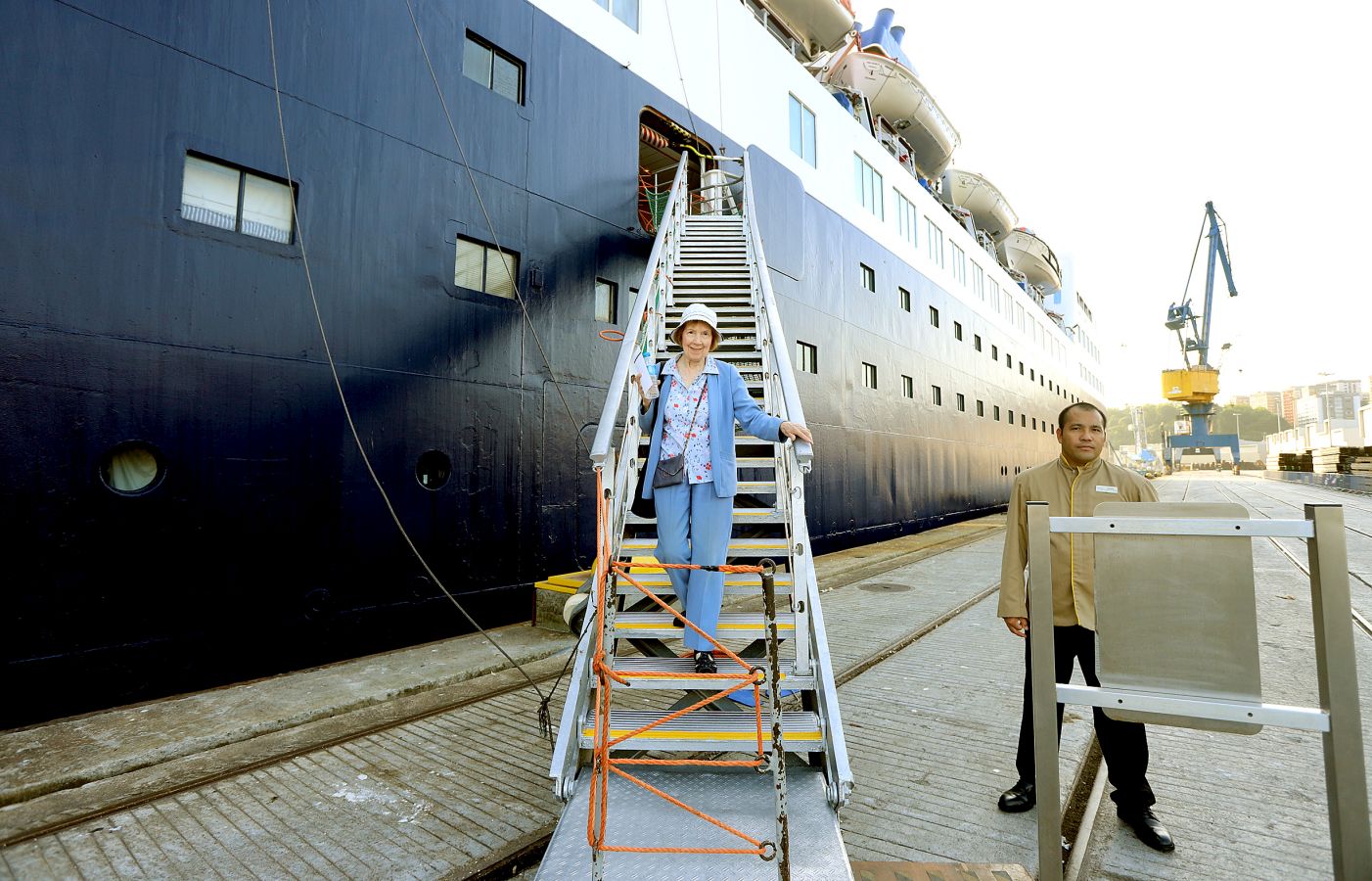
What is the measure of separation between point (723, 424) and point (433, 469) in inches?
146

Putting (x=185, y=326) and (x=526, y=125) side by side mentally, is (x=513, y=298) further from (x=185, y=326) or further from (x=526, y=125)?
(x=185, y=326)

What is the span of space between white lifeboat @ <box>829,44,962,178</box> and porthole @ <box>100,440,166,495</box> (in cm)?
1707

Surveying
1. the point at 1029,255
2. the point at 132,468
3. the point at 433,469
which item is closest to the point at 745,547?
the point at 433,469

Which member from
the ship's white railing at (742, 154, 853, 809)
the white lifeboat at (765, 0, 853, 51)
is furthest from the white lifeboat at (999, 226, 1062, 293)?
the ship's white railing at (742, 154, 853, 809)

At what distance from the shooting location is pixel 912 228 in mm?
17125

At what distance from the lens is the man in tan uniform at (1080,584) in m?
2.67

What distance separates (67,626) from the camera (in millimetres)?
4039

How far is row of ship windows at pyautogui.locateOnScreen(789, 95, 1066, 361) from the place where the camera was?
496 inches

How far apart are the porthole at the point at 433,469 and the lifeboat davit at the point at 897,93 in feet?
50.5

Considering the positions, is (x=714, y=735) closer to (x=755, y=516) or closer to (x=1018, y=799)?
(x=1018, y=799)

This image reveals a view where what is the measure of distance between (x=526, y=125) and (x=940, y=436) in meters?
13.8

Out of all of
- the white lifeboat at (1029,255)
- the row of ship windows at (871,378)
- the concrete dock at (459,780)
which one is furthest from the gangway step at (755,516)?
the white lifeboat at (1029,255)

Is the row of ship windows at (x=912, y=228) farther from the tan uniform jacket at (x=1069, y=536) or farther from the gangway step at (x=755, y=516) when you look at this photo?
the tan uniform jacket at (x=1069, y=536)

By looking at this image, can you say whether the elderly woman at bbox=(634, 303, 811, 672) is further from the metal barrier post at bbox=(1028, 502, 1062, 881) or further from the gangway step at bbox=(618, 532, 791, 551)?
the metal barrier post at bbox=(1028, 502, 1062, 881)
